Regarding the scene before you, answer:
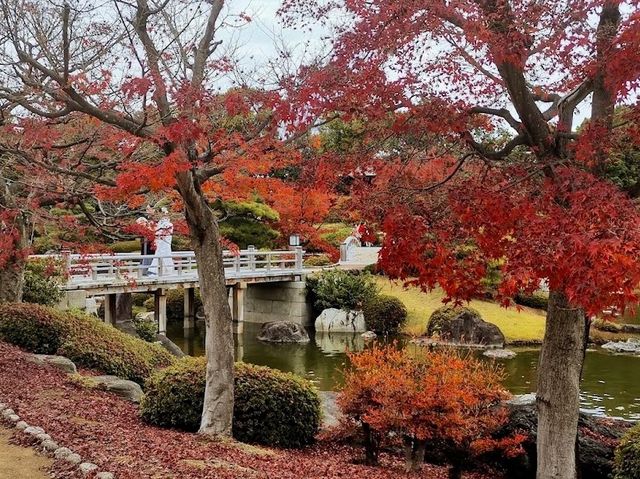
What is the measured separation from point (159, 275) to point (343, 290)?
253 inches

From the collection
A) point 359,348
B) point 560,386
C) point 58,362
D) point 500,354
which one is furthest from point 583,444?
point 359,348

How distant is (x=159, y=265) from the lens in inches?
798

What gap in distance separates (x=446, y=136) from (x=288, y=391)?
11.6 feet

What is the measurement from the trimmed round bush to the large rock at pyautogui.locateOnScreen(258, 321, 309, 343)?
403 inches

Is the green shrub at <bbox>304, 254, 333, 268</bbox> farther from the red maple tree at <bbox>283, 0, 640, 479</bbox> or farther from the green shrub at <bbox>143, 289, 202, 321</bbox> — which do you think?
the red maple tree at <bbox>283, 0, 640, 479</bbox>

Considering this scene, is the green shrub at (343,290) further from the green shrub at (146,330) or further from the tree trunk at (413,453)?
the tree trunk at (413,453)

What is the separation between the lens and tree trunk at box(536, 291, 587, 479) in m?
5.93

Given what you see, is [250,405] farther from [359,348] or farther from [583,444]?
[359,348]

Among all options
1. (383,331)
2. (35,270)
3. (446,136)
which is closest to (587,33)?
(446,136)

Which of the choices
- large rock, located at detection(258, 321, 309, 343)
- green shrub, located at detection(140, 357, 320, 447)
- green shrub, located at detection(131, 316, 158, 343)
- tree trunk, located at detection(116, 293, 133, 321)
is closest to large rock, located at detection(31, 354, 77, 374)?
green shrub, located at detection(140, 357, 320, 447)

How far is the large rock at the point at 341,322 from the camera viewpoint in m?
22.5

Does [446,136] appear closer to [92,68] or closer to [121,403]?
[92,68]

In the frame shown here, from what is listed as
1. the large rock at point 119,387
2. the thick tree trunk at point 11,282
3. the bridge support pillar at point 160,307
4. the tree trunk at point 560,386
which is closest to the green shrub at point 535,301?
the bridge support pillar at point 160,307

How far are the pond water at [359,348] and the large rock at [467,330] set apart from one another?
73cm
